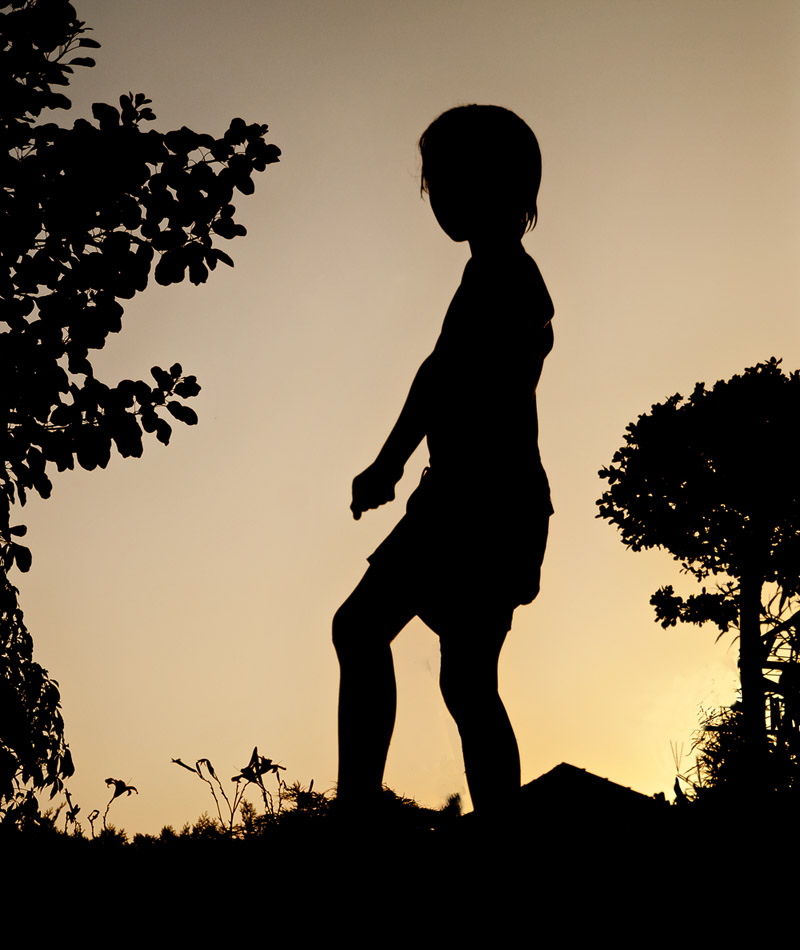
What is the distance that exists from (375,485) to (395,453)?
0.42ft

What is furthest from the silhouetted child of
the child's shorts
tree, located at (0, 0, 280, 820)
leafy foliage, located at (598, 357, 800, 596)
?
leafy foliage, located at (598, 357, 800, 596)

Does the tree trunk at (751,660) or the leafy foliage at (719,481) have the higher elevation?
the leafy foliage at (719,481)

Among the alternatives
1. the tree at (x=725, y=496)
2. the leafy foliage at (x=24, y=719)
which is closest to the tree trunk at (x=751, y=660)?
the tree at (x=725, y=496)

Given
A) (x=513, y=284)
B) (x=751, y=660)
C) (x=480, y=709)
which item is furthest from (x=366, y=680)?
(x=751, y=660)

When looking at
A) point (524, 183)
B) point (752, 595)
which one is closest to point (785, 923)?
point (524, 183)

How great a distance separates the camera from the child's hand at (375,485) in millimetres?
2395

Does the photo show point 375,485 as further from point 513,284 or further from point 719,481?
point 719,481

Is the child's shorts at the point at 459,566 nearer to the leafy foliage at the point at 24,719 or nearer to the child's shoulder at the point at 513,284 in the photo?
the child's shoulder at the point at 513,284

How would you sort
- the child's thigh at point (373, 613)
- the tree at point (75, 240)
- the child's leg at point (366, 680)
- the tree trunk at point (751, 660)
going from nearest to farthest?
1. the child's leg at point (366, 680)
2. the child's thigh at point (373, 613)
3. the tree at point (75, 240)
4. the tree trunk at point (751, 660)

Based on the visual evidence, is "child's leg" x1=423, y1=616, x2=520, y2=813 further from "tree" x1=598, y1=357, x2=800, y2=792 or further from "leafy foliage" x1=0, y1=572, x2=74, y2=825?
"tree" x1=598, y1=357, x2=800, y2=792

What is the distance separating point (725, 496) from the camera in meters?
18.2

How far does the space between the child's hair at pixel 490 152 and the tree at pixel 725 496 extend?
16.7 metres

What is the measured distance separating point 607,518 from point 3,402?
1779 cm

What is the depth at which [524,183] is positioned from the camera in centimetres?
254
